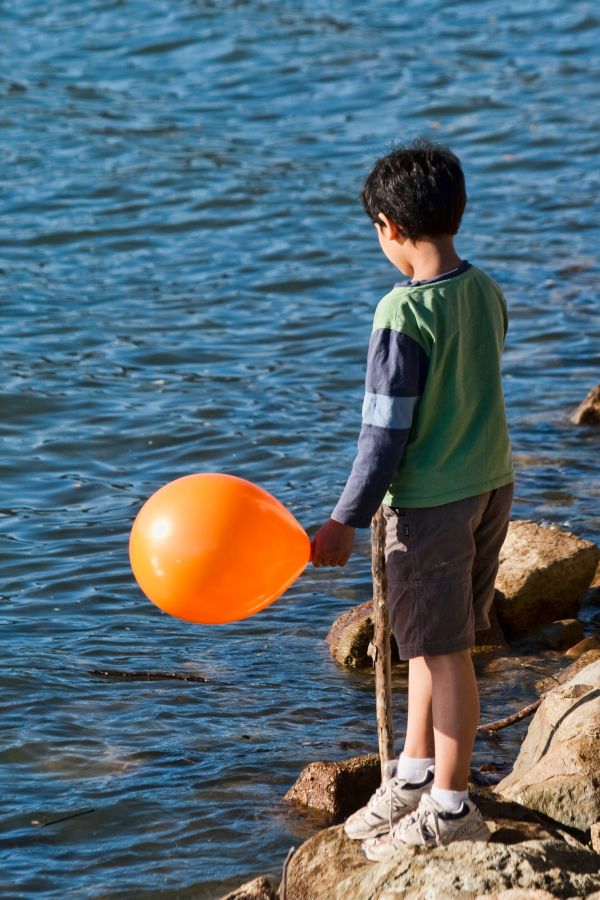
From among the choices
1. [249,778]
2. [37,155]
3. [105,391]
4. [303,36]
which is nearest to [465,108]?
[303,36]

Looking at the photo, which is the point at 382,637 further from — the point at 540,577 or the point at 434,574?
the point at 540,577

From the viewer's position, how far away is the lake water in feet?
15.7

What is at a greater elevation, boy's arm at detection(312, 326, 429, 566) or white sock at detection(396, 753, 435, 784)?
boy's arm at detection(312, 326, 429, 566)

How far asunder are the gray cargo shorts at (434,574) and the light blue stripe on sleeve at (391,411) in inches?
10.1

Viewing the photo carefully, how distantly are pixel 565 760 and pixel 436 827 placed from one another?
55 cm

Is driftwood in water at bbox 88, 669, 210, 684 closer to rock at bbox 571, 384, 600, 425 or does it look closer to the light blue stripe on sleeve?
the light blue stripe on sleeve

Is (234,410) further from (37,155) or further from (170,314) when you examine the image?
(37,155)

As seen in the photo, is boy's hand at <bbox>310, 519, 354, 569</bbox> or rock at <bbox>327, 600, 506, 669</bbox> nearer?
boy's hand at <bbox>310, 519, 354, 569</bbox>

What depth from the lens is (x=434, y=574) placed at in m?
3.60

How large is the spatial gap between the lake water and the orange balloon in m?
1.02

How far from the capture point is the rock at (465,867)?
3.28 meters

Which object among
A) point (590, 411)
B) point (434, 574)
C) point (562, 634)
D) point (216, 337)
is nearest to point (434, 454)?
point (434, 574)

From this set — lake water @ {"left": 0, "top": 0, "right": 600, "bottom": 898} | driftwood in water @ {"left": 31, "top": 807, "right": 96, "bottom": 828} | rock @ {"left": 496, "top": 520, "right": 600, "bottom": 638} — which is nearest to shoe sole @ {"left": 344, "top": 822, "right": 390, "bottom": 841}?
lake water @ {"left": 0, "top": 0, "right": 600, "bottom": 898}

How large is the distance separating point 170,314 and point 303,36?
8.90 m
